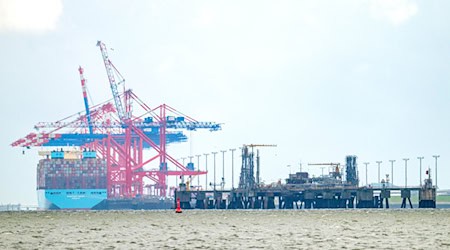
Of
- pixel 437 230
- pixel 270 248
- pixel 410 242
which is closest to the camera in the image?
pixel 270 248

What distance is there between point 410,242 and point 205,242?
50.4 ft

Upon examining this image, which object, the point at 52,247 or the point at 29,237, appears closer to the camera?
the point at 52,247

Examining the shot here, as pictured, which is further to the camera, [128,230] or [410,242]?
[128,230]

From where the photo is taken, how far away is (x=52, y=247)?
3871 inches

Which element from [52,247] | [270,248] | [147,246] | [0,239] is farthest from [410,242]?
[0,239]

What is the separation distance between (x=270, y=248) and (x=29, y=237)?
30.7m

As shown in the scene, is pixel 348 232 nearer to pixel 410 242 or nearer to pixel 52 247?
pixel 410 242

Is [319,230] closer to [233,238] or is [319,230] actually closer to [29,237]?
[233,238]

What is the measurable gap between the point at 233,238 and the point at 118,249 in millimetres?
16302

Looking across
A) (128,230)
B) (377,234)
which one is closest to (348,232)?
(377,234)

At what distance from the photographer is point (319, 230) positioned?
126812 millimetres

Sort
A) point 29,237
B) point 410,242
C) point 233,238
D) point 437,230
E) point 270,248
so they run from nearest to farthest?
point 270,248, point 410,242, point 233,238, point 29,237, point 437,230

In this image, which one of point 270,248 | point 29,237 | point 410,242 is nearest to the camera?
point 270,248

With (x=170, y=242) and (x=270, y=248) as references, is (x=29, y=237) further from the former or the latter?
(x=270, y=248)
